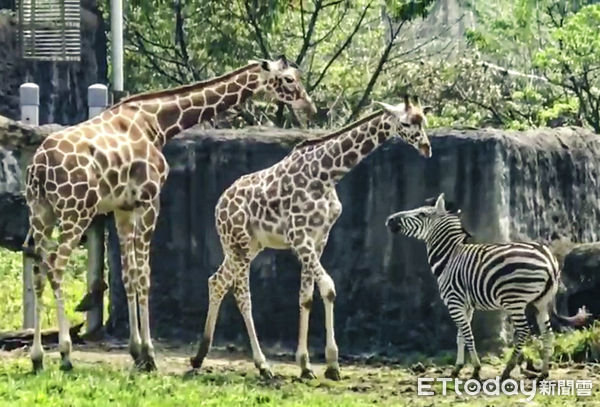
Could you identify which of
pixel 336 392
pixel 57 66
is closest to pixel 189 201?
pixel 336 392

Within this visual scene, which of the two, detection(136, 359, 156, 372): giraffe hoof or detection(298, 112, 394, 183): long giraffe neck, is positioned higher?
detection(298, 112, 394, 183): long giraffe neck

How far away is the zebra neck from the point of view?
41.9ft

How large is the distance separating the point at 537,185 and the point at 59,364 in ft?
16.4

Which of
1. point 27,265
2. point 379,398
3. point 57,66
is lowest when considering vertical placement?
point 379,398

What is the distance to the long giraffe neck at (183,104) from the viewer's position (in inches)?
487

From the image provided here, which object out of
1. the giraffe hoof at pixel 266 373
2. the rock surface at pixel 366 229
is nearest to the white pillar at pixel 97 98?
the rock surface at pixel 366 229

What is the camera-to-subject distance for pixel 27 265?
14.3m

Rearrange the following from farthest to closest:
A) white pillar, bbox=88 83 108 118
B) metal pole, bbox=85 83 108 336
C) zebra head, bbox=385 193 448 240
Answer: white pillar, bbox=88 83 108 118 < metal pole, bbox=85 83 108 336 < zebra head, bbox=385 193 448 240

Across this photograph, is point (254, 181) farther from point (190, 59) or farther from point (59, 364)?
point (190, 59)

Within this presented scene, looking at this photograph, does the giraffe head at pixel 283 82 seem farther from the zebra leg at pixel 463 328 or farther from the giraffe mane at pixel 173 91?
the zebra leg at pixel 463 328

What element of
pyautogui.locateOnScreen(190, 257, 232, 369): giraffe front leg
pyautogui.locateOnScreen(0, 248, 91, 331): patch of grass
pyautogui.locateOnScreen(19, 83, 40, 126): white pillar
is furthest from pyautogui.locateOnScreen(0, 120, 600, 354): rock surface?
pyautogui.locateOnScreen(0, 248, 91, 331): patch of grass

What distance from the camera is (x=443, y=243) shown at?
12820mm

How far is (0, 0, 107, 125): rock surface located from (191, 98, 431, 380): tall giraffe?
11.3 m

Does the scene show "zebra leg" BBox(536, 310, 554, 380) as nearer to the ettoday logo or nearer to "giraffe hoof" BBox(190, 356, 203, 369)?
the ettoday logo
